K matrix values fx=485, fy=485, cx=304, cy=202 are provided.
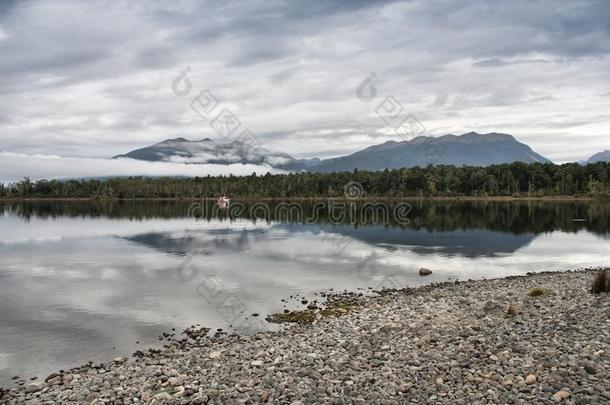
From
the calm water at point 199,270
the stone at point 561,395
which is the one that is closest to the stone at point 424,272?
the calm water at point 199,270

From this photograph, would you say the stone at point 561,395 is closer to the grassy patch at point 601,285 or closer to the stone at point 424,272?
the grassy patch at point 601,285

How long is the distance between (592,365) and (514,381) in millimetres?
2926

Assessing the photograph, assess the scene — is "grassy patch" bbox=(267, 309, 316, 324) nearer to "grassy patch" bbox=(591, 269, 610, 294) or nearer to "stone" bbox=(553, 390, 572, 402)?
"stone" bbox=(553, 390, 572, 402)

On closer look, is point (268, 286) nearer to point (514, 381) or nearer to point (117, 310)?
point (117, 310)

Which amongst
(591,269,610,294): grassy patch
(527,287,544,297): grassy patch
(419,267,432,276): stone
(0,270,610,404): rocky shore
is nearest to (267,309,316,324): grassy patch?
(0,270,610,404): rocky shore

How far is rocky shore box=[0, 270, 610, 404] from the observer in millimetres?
15648

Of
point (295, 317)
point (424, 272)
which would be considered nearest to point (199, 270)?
point (424, 272)

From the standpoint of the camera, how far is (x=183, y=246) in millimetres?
74812

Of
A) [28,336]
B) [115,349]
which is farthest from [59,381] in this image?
[28,336]

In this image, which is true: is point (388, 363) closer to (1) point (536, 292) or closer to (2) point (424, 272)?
(1) point (536, 292)

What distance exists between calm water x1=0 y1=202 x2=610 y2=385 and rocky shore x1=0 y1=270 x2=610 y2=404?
4224 mm

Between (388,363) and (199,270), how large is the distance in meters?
36.7

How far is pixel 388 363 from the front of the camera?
18.8 meters

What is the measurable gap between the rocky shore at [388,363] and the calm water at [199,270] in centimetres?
422
